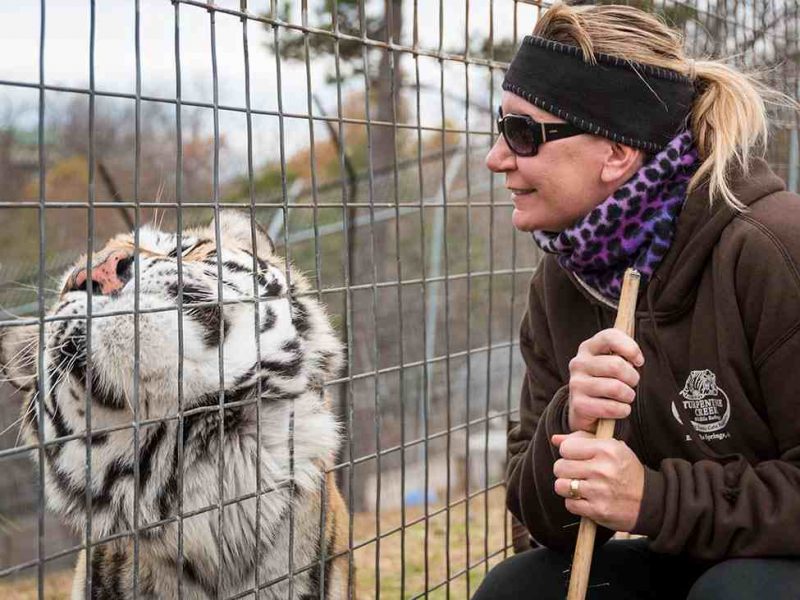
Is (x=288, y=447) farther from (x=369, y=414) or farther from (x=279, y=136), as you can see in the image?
(x=369, y=414)

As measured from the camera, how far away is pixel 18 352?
2.45 meters

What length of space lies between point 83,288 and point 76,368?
21cm

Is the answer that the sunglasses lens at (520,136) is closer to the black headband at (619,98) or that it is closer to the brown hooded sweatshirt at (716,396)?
the black headband at (619,98)

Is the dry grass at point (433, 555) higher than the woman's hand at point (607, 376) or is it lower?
lower

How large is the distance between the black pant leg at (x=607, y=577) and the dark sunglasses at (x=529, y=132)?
0.97 m

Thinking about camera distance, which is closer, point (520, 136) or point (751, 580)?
point (751, 580)

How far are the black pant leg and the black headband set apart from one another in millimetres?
965

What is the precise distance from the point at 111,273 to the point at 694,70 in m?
1.44

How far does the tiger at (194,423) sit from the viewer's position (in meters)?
2.34

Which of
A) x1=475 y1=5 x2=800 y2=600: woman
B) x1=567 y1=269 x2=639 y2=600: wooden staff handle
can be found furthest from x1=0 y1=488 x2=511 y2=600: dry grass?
x1=567 y1=269 x2=639 y2=600: wooden staff handle

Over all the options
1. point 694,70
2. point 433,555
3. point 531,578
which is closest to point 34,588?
point 433,555

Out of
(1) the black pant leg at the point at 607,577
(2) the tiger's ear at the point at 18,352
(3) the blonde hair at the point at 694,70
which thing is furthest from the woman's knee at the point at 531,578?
(2) the tiger's ear at the point at 18,352

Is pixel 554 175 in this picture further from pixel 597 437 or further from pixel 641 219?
pixel 597 437

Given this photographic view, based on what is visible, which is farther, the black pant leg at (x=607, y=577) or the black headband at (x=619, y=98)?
the black pant leg at (x=607, y=577)
